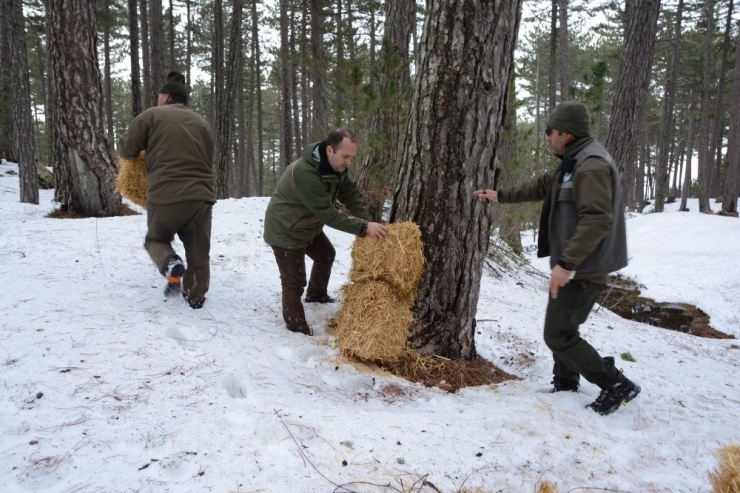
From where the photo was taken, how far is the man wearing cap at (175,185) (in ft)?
12.5

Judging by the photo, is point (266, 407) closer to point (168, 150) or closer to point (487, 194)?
point (487, 194)

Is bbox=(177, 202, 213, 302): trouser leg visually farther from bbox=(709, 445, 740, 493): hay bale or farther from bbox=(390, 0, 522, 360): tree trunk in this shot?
bbox=(709, 445, 740, 493): hay bale

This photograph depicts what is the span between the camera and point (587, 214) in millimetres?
2654

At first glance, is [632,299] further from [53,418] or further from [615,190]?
[53,418]

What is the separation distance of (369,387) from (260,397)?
0.88 m

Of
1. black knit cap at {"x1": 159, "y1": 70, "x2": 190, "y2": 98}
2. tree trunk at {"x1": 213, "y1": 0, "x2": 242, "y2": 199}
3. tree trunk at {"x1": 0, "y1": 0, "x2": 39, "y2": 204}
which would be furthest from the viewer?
tree trunk at {"x1": 213, "y1": 0, "x2": 242, "y2": 199}

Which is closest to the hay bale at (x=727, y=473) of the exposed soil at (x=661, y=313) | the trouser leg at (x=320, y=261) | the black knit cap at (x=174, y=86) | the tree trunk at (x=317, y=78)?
the trouser leg at (x=320, y=261)

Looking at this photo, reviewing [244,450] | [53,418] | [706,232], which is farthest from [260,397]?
[706,232]

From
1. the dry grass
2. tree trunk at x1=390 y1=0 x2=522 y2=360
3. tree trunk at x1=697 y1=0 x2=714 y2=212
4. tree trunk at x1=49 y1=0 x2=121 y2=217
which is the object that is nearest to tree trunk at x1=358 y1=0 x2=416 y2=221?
tree trunk at x1=390 y1=0 x2=522 y2=360

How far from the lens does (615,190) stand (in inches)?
108

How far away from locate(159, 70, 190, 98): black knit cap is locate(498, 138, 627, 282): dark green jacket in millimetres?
3452

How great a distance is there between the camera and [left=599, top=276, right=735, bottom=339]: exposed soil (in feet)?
24.9

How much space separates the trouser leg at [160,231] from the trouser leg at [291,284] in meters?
0.95

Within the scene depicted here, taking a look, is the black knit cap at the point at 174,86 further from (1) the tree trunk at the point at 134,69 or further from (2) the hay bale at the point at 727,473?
(1) the tree trunk at the point at 134,69
